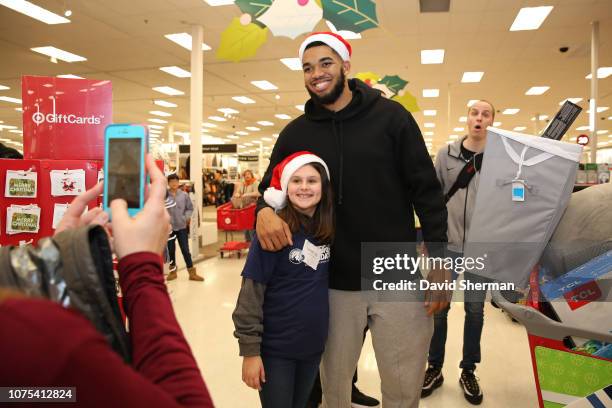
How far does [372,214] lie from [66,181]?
1.58m

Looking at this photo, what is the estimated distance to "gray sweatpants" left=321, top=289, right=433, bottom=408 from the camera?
1.64 metres

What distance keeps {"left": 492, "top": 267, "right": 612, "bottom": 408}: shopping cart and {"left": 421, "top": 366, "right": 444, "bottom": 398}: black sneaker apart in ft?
4.56

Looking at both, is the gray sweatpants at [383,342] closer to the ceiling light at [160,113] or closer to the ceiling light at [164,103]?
the ceiling light at [164,103]

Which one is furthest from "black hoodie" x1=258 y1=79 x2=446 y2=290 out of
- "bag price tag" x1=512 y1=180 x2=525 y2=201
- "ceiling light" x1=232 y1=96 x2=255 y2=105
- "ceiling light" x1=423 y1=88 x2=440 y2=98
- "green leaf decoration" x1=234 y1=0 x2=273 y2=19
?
"ceiling light" x1=232 y1=96 x2=255 y2=105

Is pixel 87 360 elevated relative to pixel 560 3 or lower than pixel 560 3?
lower

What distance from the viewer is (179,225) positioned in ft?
19.6

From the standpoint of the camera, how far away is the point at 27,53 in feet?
30.0

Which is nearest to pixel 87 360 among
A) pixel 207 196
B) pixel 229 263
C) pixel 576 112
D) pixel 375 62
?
pixel 576 112

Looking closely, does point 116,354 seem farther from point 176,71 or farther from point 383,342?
point 176,71

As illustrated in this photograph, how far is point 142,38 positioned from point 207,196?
10.4 m

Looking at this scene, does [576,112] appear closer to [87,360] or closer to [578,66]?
[87,360]

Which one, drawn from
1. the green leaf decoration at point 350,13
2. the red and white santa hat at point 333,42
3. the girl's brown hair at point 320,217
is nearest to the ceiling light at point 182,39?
the green leaf decoration at point 350,13

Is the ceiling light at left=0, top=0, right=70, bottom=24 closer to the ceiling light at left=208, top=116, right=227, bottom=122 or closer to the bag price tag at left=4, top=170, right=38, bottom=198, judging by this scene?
the bag price tag at left=4, top=170, right=38, bottom=198

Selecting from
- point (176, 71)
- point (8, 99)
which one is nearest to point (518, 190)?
point (176, 71)
